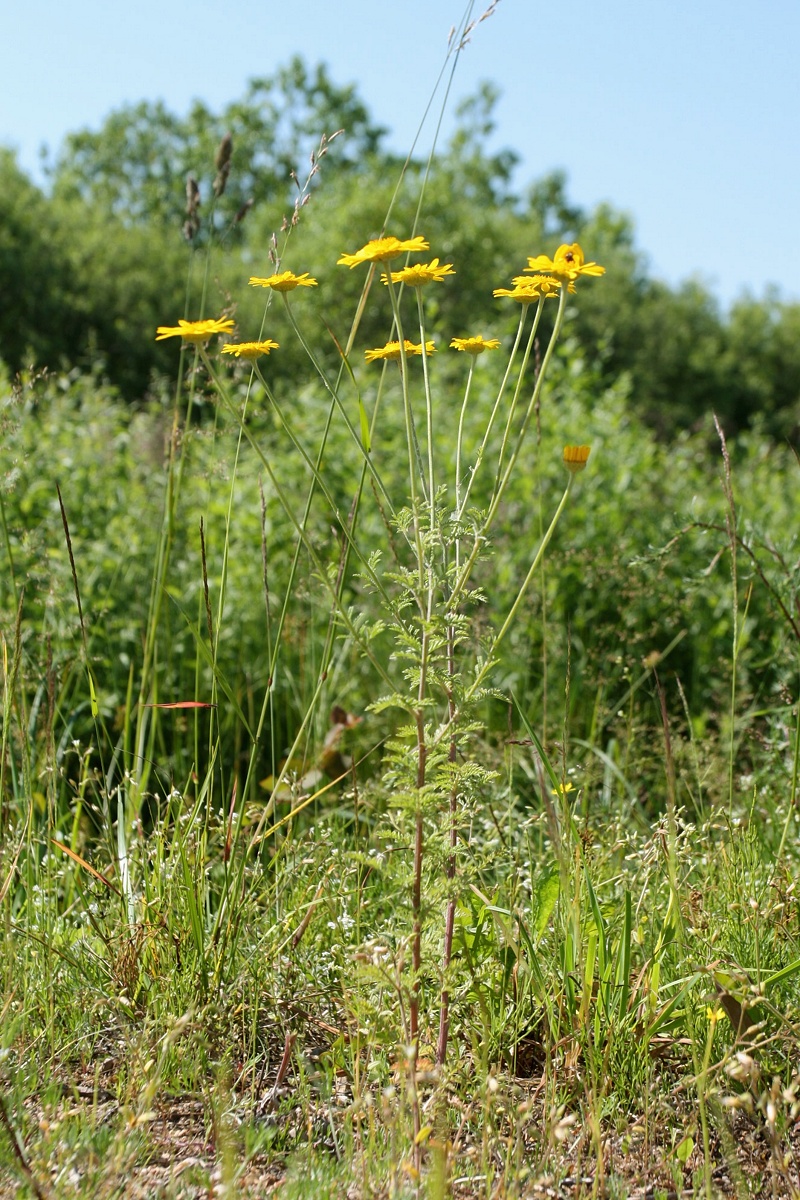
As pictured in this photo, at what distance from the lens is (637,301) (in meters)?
21.4

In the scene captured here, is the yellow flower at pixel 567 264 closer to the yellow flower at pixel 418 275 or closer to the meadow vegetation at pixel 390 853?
the meadow vegetation at pixel 390 853

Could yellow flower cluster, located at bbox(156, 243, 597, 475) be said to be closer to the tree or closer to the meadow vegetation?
the meadow vegetation

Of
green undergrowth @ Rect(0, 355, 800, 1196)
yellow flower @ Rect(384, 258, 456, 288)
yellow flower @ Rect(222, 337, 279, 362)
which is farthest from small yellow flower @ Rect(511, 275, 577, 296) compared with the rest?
green undergrowth @ Rect(0, 355, 800, 1196)

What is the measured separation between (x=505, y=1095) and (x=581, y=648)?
203 centimetres

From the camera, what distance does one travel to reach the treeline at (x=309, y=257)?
11867 mm

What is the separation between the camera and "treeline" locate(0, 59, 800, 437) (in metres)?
11.9

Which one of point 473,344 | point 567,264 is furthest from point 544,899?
point 567,264

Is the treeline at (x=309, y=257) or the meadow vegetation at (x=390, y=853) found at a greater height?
the treeline at (x=309, y=257)

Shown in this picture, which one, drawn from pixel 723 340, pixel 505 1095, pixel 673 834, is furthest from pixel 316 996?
pixel 723 340

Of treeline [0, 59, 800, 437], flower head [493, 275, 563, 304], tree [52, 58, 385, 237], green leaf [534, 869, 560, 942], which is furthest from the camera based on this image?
tree [52, 58, 385, 237]

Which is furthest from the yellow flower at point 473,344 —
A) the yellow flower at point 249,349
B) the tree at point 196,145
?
the tree at point 196,145

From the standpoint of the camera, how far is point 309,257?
12914 mm

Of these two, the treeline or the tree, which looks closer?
the treeline

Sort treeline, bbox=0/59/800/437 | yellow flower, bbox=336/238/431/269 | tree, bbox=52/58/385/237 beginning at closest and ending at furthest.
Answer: yellow flower, bbox=336/238/431/269 < treeline, bbox=0/59/800/437 < tree, bbox=52/58/385/237
